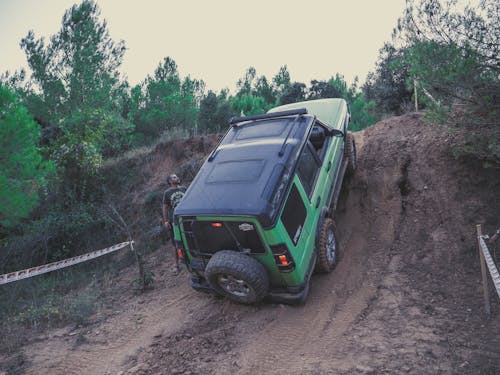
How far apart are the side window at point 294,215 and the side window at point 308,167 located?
1.09 feet

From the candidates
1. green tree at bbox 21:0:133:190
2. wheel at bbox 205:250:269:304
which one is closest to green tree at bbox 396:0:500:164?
wheel at bbox 205:250:269:304

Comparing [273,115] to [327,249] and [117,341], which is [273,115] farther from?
[117,341]

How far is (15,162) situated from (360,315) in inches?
396

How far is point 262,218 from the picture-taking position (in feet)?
12.6

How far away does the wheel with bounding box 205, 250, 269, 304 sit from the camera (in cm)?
399

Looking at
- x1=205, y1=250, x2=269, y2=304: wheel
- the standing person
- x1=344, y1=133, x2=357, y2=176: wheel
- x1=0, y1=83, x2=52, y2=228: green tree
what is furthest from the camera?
x1=0, y1=83, x2=52, y2=228: green tree

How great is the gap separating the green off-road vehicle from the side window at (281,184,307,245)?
Result: 0.5 inches

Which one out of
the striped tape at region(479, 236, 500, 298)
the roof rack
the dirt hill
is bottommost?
the dirt hill

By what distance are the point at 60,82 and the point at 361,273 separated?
1806cm

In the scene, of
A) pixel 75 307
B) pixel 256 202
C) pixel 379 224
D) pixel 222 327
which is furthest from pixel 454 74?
pixel 75 307

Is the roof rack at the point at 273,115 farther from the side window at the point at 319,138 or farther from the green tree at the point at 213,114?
the green tree at the point at 213,114

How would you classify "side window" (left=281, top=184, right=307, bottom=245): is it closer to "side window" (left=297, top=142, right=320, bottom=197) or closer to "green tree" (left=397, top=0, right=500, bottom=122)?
"side window" (left=297, top=142, right=320, bottom=197)

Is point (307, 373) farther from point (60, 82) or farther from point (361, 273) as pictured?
point (60, 82)

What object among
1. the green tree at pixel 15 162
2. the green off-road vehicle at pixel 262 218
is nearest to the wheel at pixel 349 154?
the green off-road vehicle at pixel 262 218
